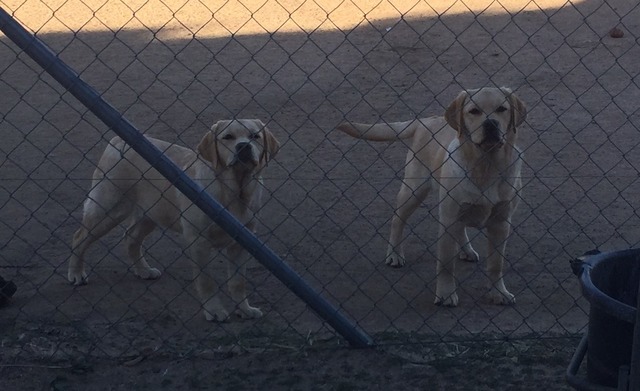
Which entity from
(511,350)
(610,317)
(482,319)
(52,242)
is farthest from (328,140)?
(610,317)

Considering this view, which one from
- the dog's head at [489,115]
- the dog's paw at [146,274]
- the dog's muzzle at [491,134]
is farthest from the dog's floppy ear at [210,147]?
the dog's muzzle at [491,134]

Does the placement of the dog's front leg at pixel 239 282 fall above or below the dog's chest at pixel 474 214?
below

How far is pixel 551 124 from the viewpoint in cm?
704

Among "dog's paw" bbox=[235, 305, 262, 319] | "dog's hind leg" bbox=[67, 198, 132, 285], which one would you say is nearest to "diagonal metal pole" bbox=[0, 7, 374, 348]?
"dog's paw" bbox=[235, 305, 262, 319]

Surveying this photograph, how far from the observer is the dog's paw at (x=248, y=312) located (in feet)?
15.0

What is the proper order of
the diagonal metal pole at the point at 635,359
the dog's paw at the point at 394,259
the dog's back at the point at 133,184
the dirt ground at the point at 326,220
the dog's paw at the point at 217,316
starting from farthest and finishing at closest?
the dog's paw at the point at 394,259, the dog's back at the point at 133,184, the dog's paw at the point at 217,316, the dirt ground at the point at 326,220, the diagonal metal pole at the point at 635,359

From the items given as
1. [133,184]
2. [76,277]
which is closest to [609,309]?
[133,184]

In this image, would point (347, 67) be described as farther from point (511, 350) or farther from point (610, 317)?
point (610, 317)

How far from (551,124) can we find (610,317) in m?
4.13

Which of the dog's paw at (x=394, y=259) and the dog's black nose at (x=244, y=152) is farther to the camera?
the dog's paw at (x=394, y=259)

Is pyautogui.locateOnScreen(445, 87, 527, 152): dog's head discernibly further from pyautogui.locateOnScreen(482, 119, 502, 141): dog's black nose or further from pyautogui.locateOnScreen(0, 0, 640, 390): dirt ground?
pyautogui.locateOnScreen(0, 0, 640, 390): dirt ground

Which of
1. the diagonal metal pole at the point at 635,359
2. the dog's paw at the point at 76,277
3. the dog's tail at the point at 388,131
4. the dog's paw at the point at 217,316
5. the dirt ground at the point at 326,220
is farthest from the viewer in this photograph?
the dog's tail at the point at 388,131

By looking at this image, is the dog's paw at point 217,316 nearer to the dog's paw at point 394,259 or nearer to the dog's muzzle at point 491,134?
the dog's paw at point 394,259

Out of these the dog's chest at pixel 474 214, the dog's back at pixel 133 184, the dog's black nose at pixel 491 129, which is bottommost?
the dog's chest at pixel 474 214
